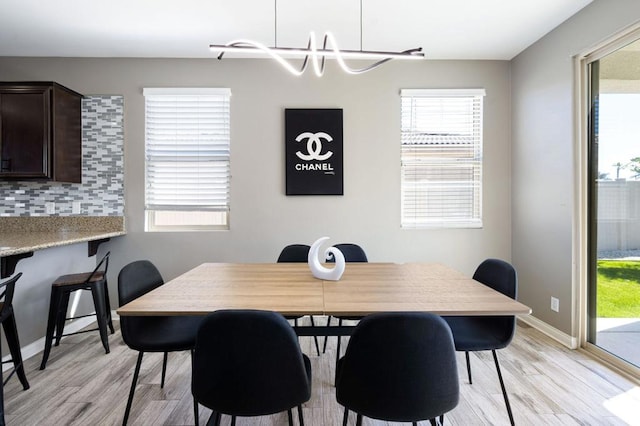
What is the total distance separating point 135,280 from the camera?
1928 mm

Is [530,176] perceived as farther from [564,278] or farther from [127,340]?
[127,340]

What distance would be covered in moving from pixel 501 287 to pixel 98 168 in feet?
12.8

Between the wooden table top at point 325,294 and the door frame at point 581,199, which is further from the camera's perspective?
the door frame at point 581,199

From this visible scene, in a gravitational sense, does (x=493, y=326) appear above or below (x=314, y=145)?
below

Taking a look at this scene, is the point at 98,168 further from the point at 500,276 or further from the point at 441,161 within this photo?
the point at 500,276

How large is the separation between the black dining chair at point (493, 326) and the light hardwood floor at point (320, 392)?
0.40 m

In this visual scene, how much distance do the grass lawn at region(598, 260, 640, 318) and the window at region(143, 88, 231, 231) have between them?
3.49m

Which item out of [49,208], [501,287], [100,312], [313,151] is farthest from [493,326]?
[49,208]

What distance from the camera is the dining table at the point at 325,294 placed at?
1375 millimetres

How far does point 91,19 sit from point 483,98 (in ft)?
12.8

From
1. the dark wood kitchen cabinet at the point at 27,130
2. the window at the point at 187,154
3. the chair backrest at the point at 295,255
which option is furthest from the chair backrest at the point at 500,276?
the dark wood kitchen cabinet at the point at 27,130

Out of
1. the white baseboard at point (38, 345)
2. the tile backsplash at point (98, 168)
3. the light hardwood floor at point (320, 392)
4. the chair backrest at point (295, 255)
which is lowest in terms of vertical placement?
the light hardwood floor at point (320, 392)

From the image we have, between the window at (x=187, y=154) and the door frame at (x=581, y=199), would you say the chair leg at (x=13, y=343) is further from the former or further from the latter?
the door frame at (x=581, y=199)

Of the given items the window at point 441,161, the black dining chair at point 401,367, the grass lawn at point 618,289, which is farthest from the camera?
the window at point 441,161
